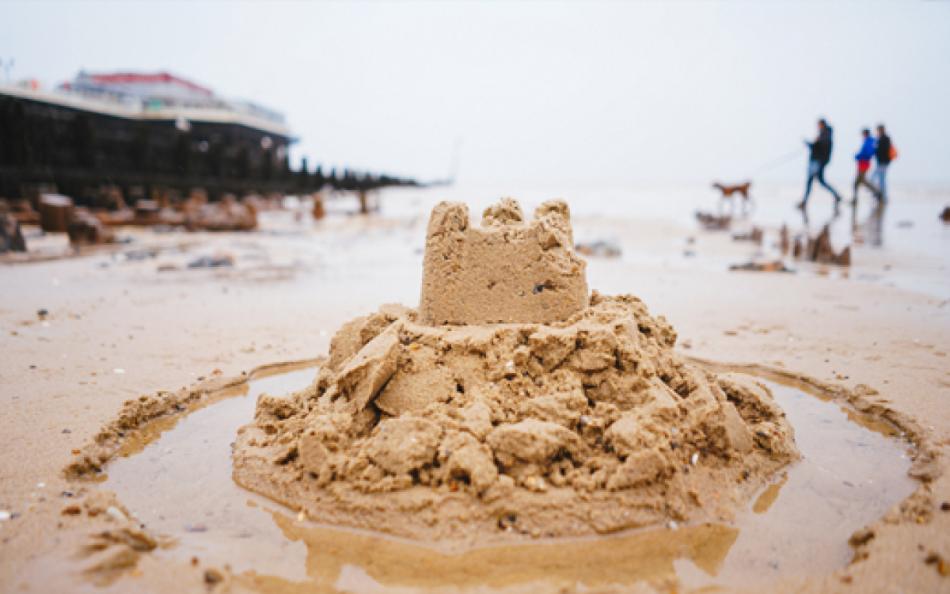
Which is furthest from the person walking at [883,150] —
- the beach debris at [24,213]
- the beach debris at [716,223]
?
the beach debris at [24,213]

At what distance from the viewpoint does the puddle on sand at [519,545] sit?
174 centimetres

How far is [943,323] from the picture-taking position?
455 centimetres

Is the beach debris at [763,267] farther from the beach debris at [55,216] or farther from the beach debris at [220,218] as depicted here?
the beach debris at [55,216]

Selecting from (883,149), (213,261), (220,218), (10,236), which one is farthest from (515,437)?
(883,149)

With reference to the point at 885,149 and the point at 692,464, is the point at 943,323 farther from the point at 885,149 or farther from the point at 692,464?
the point at 885,149

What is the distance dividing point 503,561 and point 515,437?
0.44m

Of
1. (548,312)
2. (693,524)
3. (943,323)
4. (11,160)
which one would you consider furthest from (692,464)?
(11,160)

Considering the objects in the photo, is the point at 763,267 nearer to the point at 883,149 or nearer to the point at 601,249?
the point at 601,249

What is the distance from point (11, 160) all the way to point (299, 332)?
1486cm

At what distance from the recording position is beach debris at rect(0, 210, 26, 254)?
8641 mm

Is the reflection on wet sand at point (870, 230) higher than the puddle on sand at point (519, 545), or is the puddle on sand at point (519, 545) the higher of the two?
the reflection on wet sand at point (870, 230)

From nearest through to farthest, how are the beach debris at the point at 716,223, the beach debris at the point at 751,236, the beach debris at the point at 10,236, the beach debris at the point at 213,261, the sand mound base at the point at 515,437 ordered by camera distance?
the sand mound base at the point at 515,437, the beach debris at the point at 213,261, the beach debris at the point at 10,236, the beach debris at the point at 751,236, the beach debris at the point at 716,223

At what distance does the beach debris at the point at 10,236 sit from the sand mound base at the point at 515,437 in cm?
832

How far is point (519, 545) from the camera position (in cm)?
187
